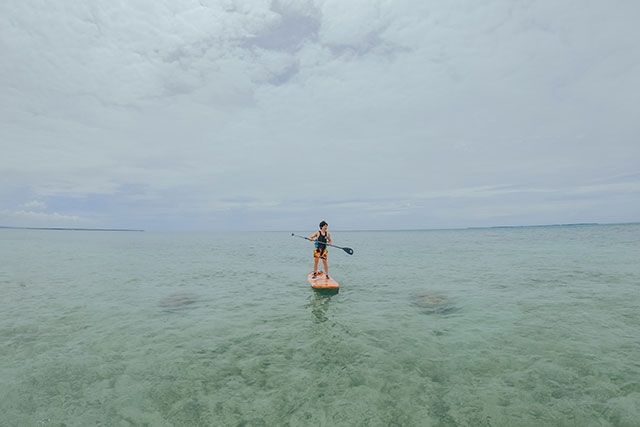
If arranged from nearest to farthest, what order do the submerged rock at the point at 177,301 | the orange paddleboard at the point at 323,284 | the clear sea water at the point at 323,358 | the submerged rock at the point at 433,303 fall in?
1. the clear sea water at the point at 323,358
2. the submerged rock at the point at 433,303
3. the submerged rock at the point at 177,301
4. the orange paddleboard at the point at 323,284

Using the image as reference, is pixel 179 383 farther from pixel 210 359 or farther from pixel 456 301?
pixel 456 301

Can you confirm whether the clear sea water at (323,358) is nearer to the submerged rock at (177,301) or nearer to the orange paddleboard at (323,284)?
the submerged rock at (177,301)

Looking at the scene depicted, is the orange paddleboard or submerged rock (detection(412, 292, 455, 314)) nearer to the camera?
submerged rock (detection(412, 292, 455, 314))

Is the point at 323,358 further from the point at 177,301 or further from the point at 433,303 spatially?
the point at 177,301

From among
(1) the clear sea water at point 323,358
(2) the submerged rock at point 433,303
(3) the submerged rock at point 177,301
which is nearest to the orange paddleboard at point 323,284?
(1) the clear sea water at point 323,358

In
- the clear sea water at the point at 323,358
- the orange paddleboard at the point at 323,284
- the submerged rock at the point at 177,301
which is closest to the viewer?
the clear sea water at the point at 323,358

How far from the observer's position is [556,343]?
12.4 m

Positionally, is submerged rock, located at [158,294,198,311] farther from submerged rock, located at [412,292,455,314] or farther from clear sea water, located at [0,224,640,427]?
submerged rock, located at [412,292,455,314]

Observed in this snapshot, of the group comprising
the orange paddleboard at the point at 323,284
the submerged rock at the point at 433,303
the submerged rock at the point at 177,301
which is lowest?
the submerged rock at the point at 177,301

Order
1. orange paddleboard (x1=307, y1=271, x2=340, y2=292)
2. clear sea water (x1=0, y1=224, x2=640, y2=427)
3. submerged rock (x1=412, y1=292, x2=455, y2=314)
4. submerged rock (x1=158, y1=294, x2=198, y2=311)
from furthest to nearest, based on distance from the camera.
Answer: orange paddleboard (x1=307, y1=271, x2=340, y2=292), submerged rock (x1=158, y1=294, x2=198, y2=311), submerged rock (x1=412, y1=292, x2=455, y2=314), clear sea water (x1=0, y1=224, x2=640, y2=427)

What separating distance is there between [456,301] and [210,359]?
581 inches

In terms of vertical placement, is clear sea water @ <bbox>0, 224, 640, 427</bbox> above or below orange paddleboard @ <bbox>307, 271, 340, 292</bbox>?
below

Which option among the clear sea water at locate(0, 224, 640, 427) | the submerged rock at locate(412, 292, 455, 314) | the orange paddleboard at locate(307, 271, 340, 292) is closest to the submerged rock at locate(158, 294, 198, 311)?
the clear sea water at locate(0, 224, 640, 427)

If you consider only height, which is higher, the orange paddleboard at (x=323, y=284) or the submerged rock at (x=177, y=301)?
the orange paddleboard at (x=323, y=284)
